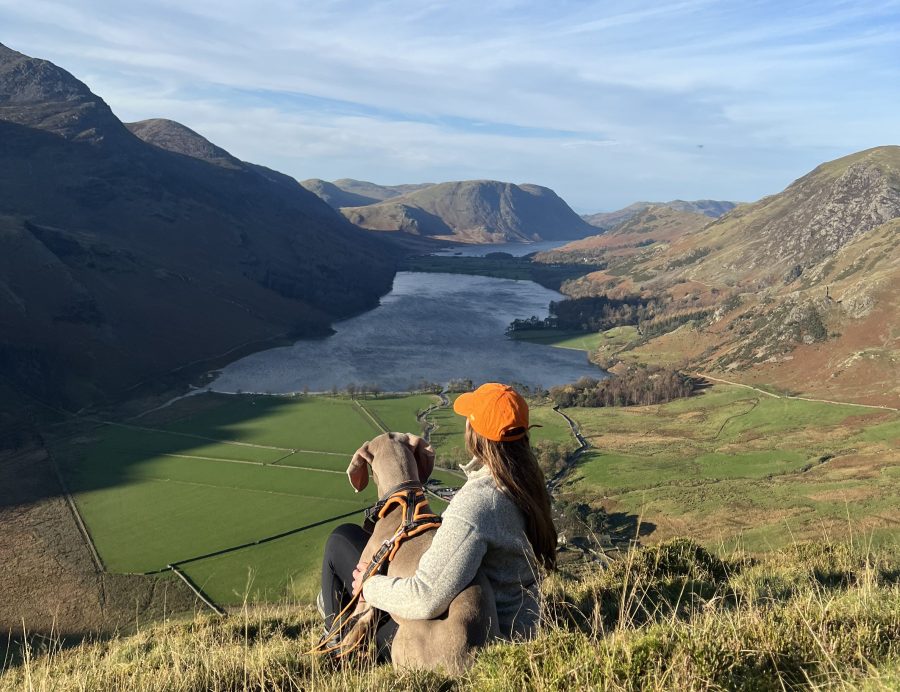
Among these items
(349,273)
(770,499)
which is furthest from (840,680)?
(349,273)

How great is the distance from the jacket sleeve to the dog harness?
1.06 feet

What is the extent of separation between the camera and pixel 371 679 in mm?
3406

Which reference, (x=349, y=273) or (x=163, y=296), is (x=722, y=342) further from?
(x=349, y=273)

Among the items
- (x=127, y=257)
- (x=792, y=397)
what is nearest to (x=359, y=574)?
(x=792, y=397)

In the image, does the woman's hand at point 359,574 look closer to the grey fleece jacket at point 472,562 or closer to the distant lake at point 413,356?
the grey fleece jacket at point 472,562

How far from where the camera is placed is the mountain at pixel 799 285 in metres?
58.5

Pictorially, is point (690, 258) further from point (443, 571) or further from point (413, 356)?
point (443, 571)

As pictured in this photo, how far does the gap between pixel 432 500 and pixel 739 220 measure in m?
126

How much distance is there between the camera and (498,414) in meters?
3.53

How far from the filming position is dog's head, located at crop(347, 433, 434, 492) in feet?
13.7

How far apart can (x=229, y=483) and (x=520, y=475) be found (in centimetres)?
4343

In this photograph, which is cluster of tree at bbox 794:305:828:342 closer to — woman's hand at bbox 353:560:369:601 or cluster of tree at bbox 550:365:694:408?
cluster of tree at bbox 550:365:694:408

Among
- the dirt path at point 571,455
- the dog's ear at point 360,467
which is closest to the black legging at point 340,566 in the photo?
the dog's ear at point 360,467

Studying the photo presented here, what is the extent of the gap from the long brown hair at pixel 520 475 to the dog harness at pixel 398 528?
0.47 metres
